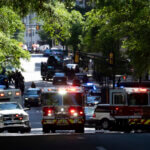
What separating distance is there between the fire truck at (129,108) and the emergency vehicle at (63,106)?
341cm

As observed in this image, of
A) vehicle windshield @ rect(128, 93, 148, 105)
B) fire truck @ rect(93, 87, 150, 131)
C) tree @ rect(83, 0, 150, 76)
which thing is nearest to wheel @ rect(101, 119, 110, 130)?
fire truck @ rect(93, 87, 150, 131)

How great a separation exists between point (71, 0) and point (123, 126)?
31.1 feet

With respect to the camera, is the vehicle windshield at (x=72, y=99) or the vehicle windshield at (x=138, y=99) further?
the vehicle windshield at (x=138, y=99)

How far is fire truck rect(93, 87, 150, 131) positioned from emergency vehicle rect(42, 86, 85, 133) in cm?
341

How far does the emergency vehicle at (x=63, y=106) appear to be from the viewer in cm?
2209

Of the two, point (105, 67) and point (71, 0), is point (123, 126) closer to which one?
point (71, 0)

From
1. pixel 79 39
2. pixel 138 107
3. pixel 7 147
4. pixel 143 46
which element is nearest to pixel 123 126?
pixel 138 107

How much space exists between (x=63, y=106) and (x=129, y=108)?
14.2 ft

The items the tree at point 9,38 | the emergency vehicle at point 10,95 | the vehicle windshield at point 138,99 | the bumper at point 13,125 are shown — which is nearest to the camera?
the bumper at point 13,125

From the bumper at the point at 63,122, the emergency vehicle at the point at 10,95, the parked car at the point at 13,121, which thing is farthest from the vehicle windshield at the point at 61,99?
the emergency vehicle at the point at 10,95

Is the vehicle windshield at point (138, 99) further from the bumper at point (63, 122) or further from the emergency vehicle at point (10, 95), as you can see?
the emergency vehicle at point (10, 95)

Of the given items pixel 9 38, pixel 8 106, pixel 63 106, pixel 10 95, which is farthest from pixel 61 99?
pixel 9 38

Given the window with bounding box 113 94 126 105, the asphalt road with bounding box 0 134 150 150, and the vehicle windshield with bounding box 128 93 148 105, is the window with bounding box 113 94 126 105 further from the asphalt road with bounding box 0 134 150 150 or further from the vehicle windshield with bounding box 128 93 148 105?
the asphalt road with bounding box 0 134 150 150

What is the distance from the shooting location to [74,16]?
89.2 feet
